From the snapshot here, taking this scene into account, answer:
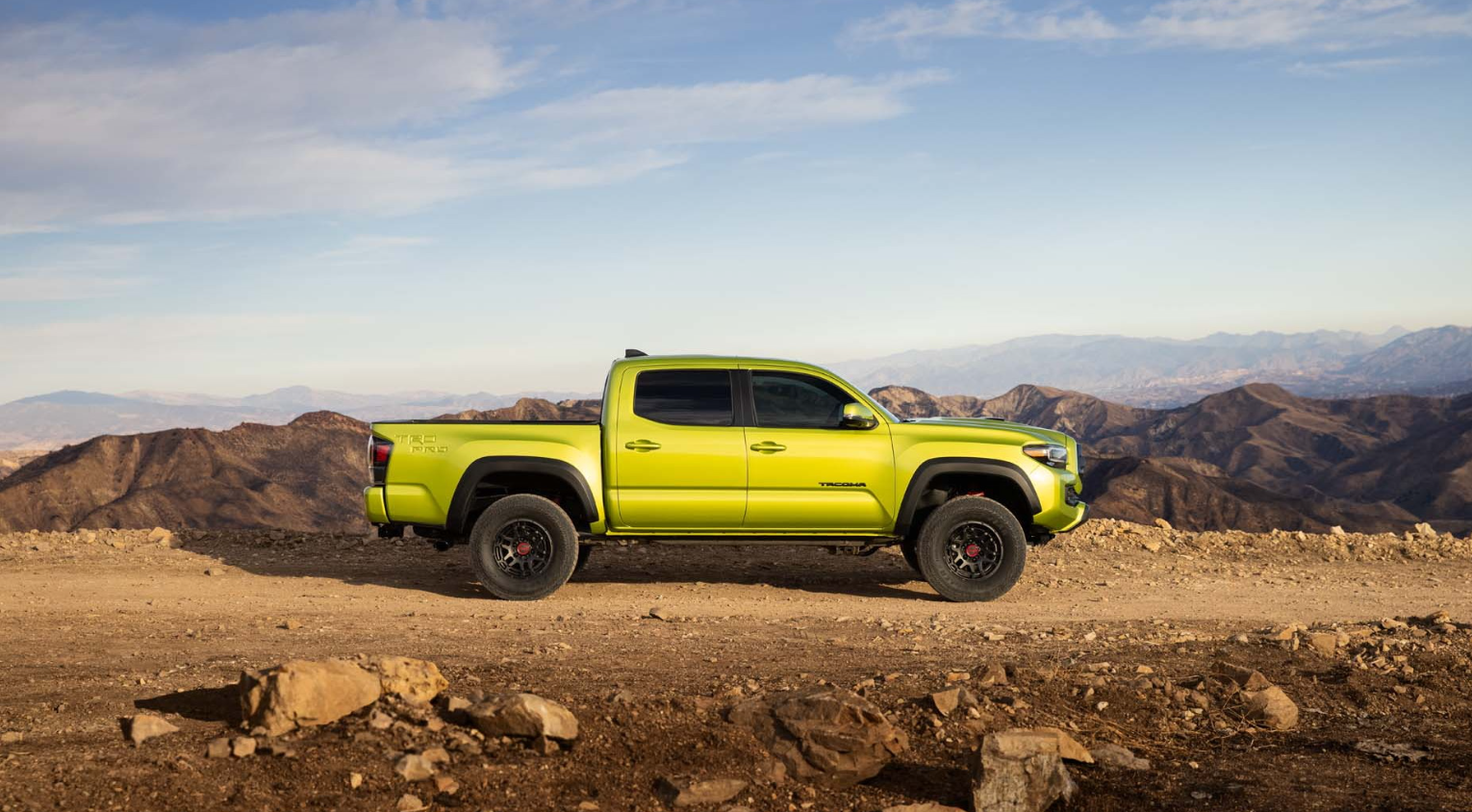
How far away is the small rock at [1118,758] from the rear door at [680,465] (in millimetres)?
4521

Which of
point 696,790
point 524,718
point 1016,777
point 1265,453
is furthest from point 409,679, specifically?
point 1265,453

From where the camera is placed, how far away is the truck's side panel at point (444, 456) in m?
9.78

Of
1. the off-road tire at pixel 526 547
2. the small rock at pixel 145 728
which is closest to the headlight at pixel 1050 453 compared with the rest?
the off-road tire at pixel 526 547

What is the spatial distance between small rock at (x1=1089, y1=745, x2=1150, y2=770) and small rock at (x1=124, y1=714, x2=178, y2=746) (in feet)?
15.1

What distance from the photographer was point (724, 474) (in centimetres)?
971

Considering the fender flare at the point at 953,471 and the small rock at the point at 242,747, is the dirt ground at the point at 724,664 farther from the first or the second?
the fender flare at the point at 953,471

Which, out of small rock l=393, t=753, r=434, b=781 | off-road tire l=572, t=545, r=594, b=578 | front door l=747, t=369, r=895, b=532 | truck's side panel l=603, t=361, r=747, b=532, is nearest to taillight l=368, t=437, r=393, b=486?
truck's side panel l=603, t=361, r=747, b=532

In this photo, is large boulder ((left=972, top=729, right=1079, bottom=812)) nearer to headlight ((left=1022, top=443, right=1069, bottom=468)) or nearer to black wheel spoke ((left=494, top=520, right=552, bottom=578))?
headlight ((left=1022, top=443, right=1069, bottom=468))

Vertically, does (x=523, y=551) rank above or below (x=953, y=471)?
below

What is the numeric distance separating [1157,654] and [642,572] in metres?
5.42

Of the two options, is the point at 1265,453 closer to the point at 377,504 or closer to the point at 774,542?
the point at 774,542

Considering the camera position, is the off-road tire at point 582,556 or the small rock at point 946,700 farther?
the off-road tire at point 582,556

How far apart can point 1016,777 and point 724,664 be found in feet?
8.14

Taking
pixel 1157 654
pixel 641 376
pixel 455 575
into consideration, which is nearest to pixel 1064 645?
pixel 1157 654
